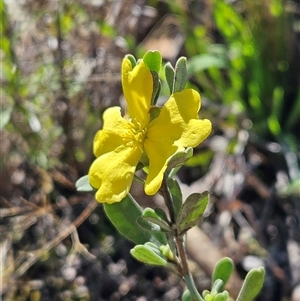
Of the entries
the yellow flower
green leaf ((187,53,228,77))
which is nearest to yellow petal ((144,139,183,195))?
the yellow flower

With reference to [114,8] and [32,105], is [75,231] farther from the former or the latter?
[114,8]

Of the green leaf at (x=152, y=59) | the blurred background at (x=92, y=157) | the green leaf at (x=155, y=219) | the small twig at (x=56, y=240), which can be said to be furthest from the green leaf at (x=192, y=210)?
the small twig at (x=56, y=240)

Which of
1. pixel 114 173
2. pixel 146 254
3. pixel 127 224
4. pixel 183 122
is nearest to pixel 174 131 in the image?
pixel 183 122

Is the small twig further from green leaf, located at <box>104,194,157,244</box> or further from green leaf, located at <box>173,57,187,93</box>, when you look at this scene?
green leaf, located at <box>173,57,187,93</box>

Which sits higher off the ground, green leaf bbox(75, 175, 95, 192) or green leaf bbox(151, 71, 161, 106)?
green leaf bbox(151, 71, 161, 106)

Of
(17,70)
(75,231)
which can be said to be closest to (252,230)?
(75,231)

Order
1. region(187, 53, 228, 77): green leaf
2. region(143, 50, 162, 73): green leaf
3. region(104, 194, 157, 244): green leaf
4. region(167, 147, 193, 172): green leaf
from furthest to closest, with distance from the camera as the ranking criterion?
region(187, 53, 228, 77): green leaf, region(104, 194, 157, 244): green leaf, region(143, 50, 162, 73): green leaf, region(167, 147, 193, 172): green leaf
